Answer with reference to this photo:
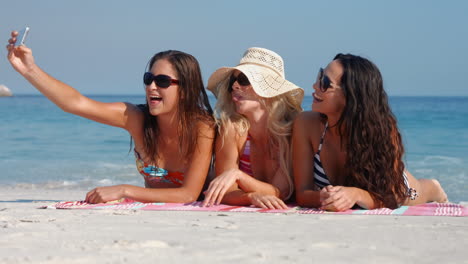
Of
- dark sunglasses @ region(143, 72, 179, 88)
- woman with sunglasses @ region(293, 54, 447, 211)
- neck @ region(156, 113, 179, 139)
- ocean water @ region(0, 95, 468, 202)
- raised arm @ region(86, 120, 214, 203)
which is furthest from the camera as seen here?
ocean water @ region(0, 95, 468, 202)

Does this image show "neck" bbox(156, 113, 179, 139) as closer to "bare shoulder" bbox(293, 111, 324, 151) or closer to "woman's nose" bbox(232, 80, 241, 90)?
"woman's nose" bbox(232, 80, 241, 90)

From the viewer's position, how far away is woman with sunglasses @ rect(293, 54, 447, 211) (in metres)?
4.14

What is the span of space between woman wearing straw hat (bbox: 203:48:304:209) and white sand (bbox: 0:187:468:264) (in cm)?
56

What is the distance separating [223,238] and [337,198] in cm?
117

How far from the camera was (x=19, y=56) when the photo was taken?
163 inches

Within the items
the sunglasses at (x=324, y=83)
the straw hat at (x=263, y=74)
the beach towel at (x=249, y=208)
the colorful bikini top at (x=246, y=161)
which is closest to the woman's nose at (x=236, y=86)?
the straw hat at (x=263, y=74)

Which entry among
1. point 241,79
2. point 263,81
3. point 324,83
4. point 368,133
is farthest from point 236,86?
point 368,133

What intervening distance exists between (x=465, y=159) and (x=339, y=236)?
32.6ft

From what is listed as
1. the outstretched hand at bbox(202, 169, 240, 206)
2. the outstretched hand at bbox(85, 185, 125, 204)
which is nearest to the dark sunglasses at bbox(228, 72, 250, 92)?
the outstretched hand at bbox(202, 169, 240, 206)

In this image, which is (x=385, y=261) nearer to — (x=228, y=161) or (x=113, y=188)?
(x=228, y=161)

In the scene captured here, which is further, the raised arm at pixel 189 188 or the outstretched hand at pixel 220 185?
the raised arm at pixel 189 188

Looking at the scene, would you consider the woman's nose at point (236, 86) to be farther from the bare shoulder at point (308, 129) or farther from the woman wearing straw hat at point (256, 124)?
the bare shoulder at point (308, 129)

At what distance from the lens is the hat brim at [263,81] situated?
448cm

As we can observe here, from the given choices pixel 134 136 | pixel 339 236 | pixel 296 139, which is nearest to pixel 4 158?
pixel 134 136
